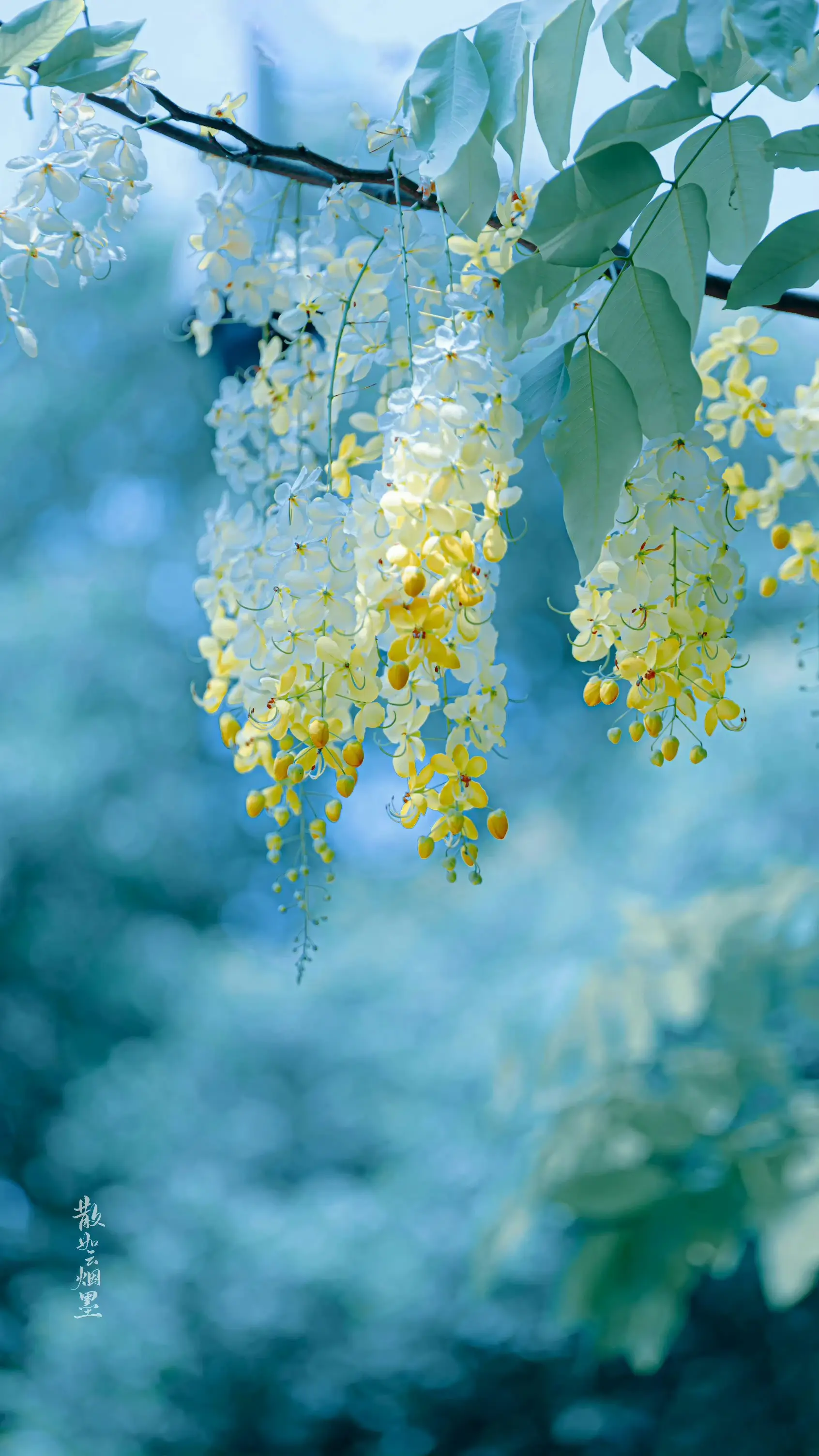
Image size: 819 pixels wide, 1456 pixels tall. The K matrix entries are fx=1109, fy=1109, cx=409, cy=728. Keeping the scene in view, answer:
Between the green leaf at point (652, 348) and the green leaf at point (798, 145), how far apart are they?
59 mm

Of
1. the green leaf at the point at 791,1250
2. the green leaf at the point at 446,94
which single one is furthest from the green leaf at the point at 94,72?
the green leaf at the point at 791,1250

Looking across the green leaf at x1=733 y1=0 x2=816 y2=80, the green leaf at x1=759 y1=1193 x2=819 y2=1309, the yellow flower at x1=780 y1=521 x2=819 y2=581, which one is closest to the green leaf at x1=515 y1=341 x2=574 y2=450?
the green leaf at x1=733 y1=0 x2=816 y2=80

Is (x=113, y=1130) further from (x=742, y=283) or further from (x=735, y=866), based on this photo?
(x=742, y=283)

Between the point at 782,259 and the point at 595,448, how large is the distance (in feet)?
0.28

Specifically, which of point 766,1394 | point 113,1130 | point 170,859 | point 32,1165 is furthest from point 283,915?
point 766,1394

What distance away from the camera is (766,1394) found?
1546 mm

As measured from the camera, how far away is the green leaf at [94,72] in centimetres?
39

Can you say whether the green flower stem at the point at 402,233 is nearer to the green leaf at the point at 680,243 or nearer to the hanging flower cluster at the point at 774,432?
the green leaf at the point at 680,243

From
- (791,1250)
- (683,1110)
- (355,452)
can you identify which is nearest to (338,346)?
(355,452)

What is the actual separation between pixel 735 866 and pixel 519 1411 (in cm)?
87

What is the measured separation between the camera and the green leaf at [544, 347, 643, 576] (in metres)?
0.38

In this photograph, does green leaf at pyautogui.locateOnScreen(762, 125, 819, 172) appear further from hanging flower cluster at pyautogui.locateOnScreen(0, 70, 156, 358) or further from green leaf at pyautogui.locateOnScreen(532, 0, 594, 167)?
hanging flower cluster at pyautogui.locateOnScreen(0, 70, 156, 358)

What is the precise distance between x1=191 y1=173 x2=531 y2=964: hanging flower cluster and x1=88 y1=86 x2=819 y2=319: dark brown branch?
13 mm

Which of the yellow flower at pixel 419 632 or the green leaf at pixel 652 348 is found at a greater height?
the green leaf at pixel 652 348
